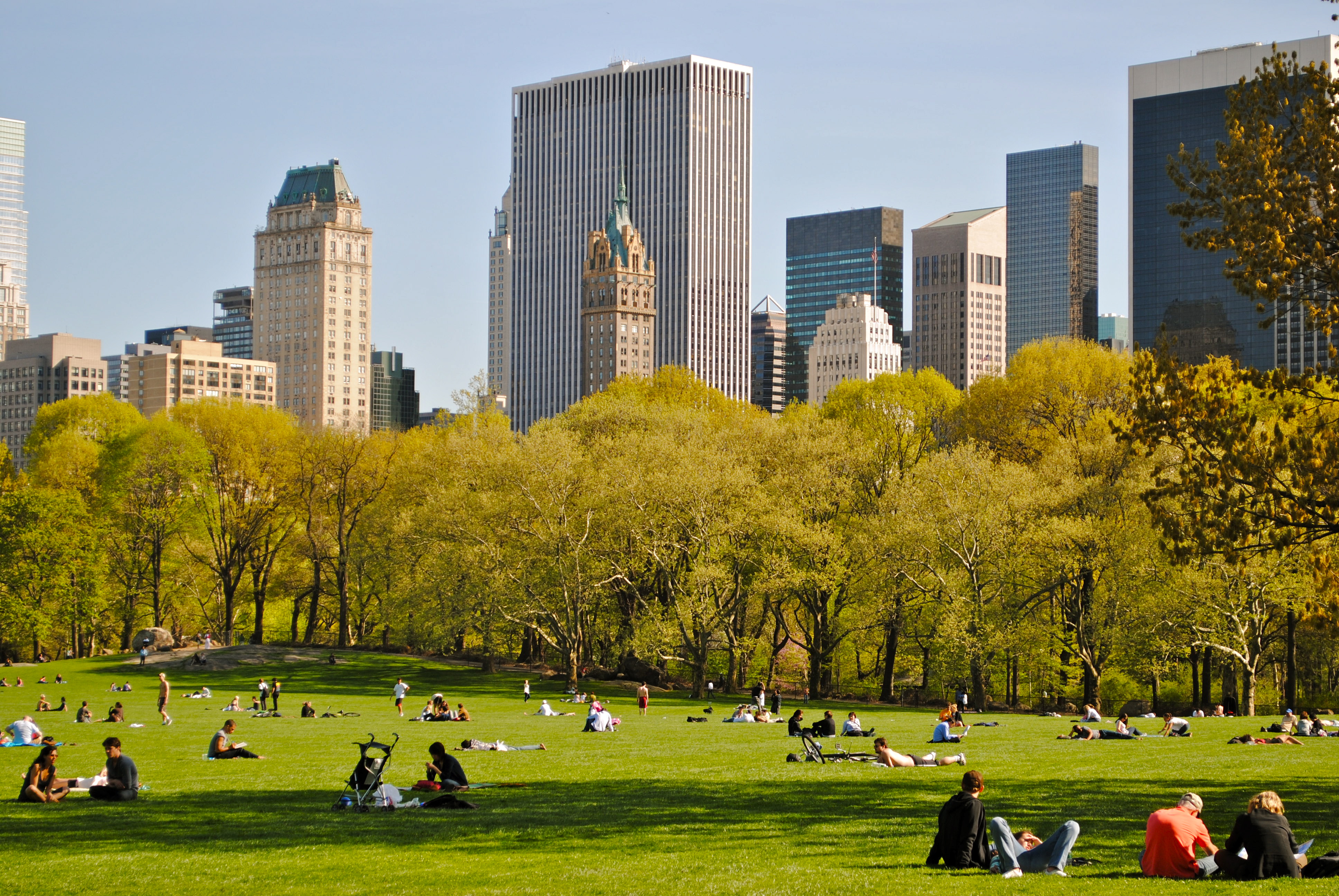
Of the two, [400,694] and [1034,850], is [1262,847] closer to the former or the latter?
[1034,850]

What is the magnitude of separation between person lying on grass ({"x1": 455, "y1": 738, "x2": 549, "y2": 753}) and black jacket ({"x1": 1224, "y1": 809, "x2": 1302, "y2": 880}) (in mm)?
20123

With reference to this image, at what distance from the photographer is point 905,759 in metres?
29.1

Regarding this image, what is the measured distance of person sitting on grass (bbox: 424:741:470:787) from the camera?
2369cm

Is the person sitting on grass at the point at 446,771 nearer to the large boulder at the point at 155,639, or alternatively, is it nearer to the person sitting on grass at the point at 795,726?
the person sitting on grass at the point at 795,726

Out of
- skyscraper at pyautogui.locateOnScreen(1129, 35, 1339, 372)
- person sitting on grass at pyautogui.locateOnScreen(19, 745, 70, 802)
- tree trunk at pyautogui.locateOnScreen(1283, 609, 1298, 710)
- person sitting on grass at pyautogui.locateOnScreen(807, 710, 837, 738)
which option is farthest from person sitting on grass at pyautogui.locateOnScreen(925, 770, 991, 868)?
skyscraper at pyautogui.locateOnScreen(1129, 35, 1339, 372)

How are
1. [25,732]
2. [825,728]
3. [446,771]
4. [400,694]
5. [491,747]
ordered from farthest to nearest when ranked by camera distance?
[400,694]
[825,728]
[25,732]
[491,747]
[446,771]

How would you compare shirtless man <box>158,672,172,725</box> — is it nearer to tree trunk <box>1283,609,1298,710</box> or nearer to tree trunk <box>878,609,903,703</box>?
tree trunk <box>878,609,903,703</box>

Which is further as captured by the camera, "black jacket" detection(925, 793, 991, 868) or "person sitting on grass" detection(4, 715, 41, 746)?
"person sitting on grass" detection(4, 715, 41, 746)

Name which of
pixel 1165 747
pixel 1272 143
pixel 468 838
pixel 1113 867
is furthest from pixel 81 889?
pixel 1165 747

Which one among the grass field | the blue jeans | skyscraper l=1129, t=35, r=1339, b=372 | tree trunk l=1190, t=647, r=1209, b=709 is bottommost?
tree trunk l=1190, t=647, r=1209, b=709

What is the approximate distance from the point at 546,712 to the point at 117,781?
25.0m

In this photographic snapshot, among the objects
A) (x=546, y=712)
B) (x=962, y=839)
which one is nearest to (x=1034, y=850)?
(x=962, y=839)

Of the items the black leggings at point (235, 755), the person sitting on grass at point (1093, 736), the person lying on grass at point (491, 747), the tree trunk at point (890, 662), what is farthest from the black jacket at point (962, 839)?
the tree trunk at point (890, 662)

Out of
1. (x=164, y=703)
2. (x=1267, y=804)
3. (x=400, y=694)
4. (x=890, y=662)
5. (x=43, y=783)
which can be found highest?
(x=1267, y=804)
